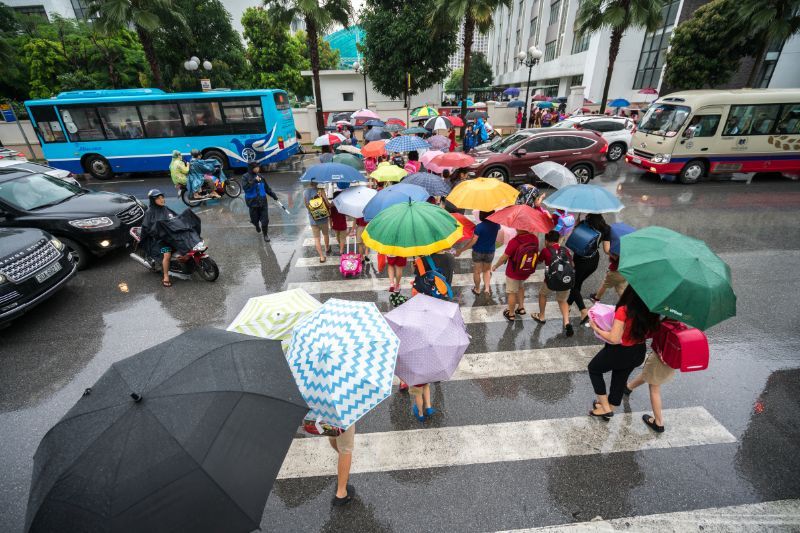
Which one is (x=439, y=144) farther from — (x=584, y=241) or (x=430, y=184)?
(x=584, y=241)

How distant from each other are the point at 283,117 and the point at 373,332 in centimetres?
1587

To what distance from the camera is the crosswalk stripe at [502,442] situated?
3654 millimetres

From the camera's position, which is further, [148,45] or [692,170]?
[148,45]

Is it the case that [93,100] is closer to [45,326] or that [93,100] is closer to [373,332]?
[45,326]

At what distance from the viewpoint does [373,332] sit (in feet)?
8.86

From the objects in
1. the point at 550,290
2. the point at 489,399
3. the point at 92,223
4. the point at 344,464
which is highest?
the point at 92,223

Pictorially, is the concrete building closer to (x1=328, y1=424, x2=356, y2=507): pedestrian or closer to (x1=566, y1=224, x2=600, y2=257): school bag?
(x1=566, y1=224, x2=600, y2=257): school bag

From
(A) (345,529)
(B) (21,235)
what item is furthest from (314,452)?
(B) (21,235)

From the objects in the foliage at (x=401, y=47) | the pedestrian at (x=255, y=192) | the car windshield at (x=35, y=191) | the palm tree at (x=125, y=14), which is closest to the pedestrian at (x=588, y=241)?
the pedestrian at (x=255, y=192)

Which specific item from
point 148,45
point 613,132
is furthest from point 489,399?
point 148,45

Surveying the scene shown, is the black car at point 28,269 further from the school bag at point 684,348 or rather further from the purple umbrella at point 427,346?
the school bag at point 684,348

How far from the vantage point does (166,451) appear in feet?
5.82

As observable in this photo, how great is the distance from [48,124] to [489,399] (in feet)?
63.0

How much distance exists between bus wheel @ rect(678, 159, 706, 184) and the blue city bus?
1496 centimetres
